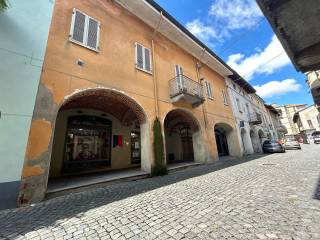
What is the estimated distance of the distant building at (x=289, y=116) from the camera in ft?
190

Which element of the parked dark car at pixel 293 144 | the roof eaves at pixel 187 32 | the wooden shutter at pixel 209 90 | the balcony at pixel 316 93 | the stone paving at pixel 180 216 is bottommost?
the stone paving at pixel 180 216

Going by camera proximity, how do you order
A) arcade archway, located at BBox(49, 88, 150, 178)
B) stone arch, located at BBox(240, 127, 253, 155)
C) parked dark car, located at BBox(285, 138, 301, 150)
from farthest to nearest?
1. parked dark car, located at BBox(285, 138, 301, 150)
2. stone arch, located at BBox(240, 127, 253, 155)
3. arcade archway, located at BBox(49, 88, 150, 178)

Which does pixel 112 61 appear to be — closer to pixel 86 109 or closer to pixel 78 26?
pixel 78 26

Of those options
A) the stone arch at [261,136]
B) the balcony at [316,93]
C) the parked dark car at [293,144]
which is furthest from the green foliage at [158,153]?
the parked dark car at [293,144]

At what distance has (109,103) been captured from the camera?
9.69 metres

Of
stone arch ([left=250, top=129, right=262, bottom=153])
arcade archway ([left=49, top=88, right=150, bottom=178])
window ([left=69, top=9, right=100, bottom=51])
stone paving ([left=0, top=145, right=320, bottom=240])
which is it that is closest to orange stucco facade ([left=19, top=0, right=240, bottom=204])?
window ([left=69, top=9, right=100, bottom=51])

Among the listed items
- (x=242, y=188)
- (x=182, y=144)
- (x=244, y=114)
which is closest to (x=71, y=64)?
(x=242, y=188)

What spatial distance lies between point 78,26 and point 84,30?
0.83 feet

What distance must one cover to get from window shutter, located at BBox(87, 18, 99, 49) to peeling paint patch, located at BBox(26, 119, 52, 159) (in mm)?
3965

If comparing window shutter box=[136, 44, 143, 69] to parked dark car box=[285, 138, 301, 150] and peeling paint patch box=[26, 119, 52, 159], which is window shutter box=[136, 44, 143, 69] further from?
parked dark car box=[285, 138, 301, 150]

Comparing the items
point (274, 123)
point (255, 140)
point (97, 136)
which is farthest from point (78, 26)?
point (274, 123)

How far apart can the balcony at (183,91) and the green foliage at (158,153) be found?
2.44 meters

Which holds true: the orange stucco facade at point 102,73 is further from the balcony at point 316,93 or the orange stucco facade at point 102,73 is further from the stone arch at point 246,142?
the stone arch at point 246,142

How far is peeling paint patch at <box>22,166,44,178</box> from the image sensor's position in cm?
428
